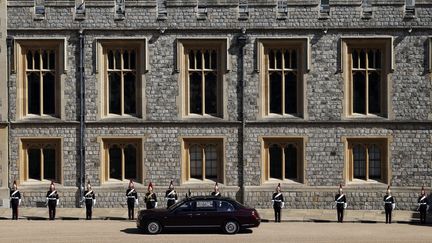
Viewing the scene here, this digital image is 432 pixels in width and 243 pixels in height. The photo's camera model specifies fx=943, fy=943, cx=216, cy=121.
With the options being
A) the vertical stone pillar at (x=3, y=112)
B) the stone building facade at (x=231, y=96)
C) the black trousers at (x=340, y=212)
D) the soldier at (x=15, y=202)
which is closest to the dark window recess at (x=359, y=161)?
the stone building facade at (x=231, y=96)

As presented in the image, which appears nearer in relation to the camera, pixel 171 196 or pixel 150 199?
pixel 150 199

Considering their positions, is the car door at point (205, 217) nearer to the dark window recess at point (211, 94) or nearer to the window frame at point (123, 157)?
the window frame at point (123, 157)

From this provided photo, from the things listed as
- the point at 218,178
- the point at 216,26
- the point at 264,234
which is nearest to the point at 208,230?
the point at 264,234

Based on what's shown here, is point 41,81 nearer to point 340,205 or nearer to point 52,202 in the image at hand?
point 52,202

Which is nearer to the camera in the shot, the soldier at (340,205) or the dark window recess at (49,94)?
the soldier at (340,205)

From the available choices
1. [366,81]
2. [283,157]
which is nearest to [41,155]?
[283,157]

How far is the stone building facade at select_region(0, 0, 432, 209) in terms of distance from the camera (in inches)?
1355

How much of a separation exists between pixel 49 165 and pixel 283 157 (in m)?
8.74

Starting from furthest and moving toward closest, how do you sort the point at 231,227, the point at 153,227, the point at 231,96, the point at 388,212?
1. the point at 231,96
2. the point at 388,212
3. the point at 231,227
4. the point at 153,227

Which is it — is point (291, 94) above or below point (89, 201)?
above

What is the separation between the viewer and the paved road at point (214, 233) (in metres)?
26.6

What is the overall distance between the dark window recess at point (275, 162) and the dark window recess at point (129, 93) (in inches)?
212

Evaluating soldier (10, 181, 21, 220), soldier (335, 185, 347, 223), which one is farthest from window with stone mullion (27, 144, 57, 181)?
soldier (335, 185, 347, 223)

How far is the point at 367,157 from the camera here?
1373 inches
